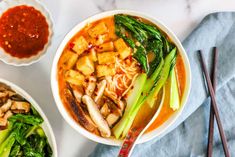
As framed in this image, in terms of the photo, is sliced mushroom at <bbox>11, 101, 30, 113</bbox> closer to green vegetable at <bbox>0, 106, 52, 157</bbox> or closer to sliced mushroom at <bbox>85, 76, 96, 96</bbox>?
green vegetable at <bbox>0, 106, 52, 157</bbox>

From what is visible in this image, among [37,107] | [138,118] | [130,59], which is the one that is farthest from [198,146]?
[37,107]

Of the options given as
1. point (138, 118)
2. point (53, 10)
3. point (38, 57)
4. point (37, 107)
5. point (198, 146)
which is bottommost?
point (198, 146)

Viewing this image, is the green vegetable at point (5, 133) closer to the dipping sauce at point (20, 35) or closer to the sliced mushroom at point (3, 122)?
the sliced mushroom at point (3, 122)

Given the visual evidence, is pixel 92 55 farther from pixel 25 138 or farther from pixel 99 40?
pixel 25 138

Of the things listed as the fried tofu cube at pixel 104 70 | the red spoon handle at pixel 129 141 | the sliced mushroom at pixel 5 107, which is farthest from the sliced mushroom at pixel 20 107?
the red spoon handle at pixel 129 141

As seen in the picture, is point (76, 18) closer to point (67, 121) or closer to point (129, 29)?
point (129, 29)

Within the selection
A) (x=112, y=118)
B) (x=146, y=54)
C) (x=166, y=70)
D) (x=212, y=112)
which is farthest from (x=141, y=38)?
(x=212, y=112)
